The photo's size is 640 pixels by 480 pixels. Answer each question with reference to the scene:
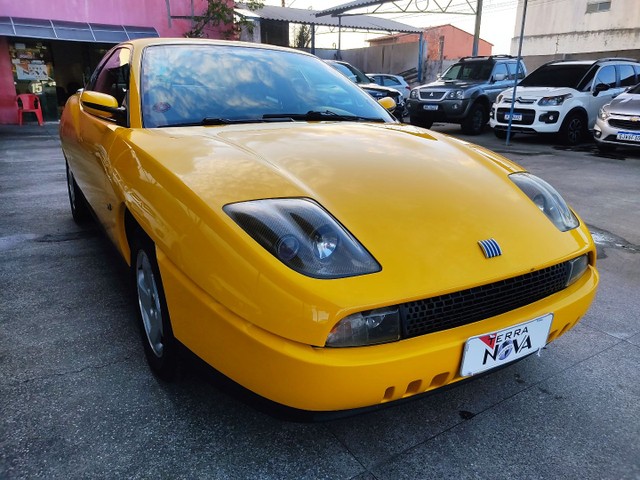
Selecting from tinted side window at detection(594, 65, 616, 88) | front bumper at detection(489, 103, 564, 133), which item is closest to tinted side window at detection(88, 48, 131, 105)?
front bumper at detection(489, 103, 564, 133)

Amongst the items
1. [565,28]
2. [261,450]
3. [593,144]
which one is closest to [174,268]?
[261,450]

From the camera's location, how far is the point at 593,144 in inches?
408

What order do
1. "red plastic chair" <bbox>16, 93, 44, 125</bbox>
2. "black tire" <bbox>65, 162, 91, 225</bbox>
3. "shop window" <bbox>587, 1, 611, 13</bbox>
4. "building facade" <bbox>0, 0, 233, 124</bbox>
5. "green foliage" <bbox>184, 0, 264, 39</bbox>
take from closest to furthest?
"black tire" <bbox>65, 162, 91, 225</bbox> → "building facade" <bbox>0, 0, 233, 124</bbox> → "red plastic chair" <bbox>16, 93, 44, 125</bbox> → "green foliage" <bbox>184, 0, 264, 39</bbox> → "shop window" <bbox>587, 1, 611, 13</bbox>

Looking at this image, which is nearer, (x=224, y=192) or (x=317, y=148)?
(x=224, y=192)

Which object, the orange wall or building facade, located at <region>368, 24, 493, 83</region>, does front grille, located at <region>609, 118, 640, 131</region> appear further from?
the orange wall

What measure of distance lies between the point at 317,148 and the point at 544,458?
1413mm

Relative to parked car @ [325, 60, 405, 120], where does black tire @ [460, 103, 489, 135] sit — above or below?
below

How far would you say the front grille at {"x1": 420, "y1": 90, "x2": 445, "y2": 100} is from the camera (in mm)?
11211

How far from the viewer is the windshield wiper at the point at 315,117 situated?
2541 mm

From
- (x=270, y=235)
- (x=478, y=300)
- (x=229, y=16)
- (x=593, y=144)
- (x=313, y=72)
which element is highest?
(x=229, y=16)

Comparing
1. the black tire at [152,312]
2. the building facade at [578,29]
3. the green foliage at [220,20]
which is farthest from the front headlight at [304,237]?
the building facade at [578,29]

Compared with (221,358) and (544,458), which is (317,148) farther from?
(544,458)

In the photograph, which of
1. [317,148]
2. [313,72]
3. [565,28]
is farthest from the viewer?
[565,28]

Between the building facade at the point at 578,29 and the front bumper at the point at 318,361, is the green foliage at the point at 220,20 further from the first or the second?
the front bumper at the point at 318,361
